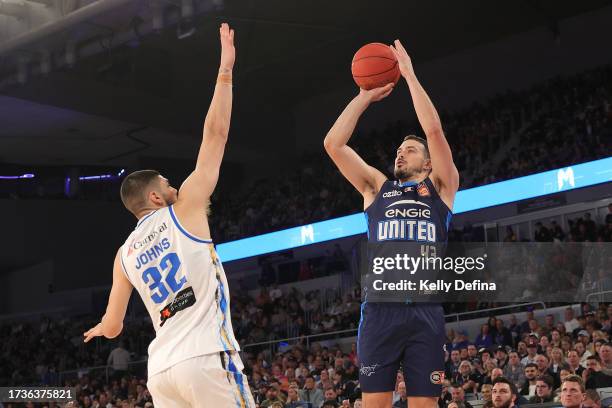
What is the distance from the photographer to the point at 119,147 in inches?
1203

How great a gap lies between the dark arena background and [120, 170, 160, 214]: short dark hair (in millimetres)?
7763

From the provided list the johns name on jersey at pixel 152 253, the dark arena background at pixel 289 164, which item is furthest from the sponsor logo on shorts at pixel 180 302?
the dark arena background at pixel 289 164

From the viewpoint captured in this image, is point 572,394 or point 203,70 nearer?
point 572,394

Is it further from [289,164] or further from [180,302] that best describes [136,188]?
[289,164]

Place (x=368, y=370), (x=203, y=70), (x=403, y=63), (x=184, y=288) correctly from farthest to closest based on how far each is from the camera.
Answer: (x=203, y=70), (x=403, y=63), (x=368, y=370), (x=184, y=288)

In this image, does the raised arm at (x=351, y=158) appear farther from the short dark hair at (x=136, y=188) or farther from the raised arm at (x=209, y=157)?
the short dark hair at (x=136, y=188)

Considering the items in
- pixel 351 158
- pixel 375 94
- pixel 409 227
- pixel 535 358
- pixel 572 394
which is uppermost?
pixel 375 94

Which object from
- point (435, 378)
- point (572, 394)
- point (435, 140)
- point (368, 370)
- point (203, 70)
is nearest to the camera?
point (435, 378)

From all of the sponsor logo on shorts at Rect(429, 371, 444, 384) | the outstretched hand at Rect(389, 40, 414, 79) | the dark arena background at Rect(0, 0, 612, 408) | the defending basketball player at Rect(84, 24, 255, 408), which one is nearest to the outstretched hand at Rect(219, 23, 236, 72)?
the defending basketball player at Rect(84, 24, 255, 408)

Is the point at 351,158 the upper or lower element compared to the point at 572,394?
upper

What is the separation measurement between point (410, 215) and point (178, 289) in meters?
1.69

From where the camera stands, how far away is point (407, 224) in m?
5.50

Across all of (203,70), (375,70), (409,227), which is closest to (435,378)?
(409,227)

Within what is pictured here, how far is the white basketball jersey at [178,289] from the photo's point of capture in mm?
4387
